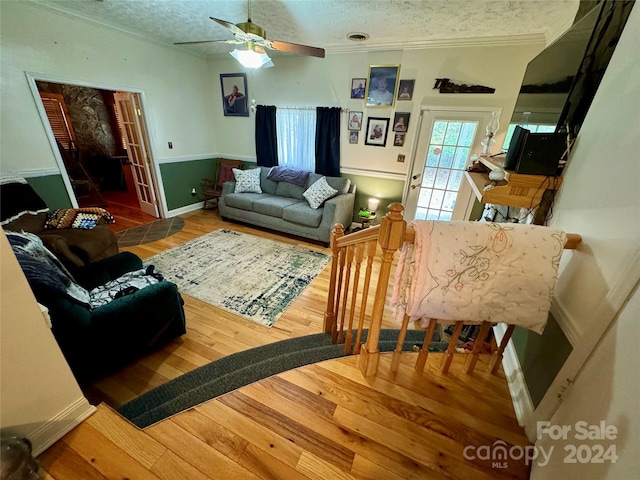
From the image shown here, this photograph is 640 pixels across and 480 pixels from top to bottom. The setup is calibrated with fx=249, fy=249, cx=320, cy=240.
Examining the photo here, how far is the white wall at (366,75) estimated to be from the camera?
2.98 metres

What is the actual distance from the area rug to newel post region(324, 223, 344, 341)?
553 mm

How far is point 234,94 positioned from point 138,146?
1.86 meters

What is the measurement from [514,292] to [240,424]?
53.2 inches

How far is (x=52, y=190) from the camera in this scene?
311cm

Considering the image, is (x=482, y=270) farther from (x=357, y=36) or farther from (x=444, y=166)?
(x=357, y=36)

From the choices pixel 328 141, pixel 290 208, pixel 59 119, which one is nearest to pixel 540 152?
pixel 290 208

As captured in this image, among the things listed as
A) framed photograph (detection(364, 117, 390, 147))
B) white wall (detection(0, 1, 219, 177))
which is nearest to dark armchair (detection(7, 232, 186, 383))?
white wall (detection(0, 1, 219, 177))

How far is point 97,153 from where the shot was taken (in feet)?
18.4

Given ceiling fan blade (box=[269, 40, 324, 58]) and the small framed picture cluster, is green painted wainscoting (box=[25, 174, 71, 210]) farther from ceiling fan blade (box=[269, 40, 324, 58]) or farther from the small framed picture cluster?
the small framed picture cluster

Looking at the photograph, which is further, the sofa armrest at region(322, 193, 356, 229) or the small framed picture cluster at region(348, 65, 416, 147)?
the sofa armrest at region(322, 193, 356, 229)

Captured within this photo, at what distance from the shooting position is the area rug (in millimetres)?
2496

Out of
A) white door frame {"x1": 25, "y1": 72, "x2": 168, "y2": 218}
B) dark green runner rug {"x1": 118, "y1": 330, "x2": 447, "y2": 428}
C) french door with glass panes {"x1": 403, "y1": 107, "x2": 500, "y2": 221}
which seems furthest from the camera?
french door with glass panes {"x1": 403, "y1": 107, "x2": 500, "y2": 221}

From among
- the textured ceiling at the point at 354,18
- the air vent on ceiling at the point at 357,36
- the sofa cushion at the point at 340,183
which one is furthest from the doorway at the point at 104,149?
the air vent on ceiling at the point at 357,36

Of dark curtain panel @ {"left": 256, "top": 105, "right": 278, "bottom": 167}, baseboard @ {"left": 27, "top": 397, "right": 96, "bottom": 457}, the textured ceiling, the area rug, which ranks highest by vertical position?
the textured ceiling
